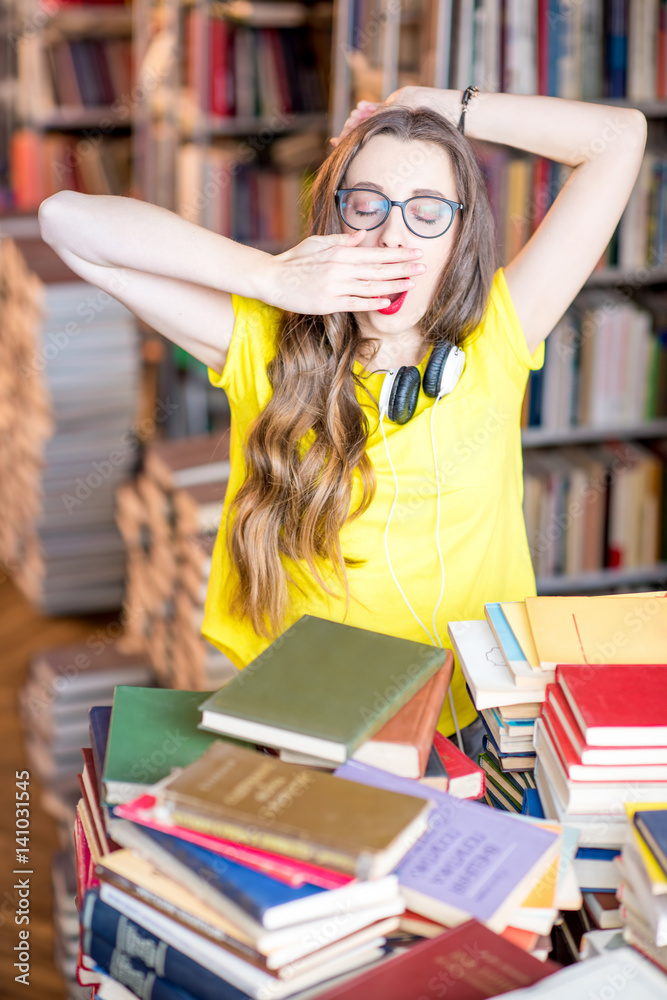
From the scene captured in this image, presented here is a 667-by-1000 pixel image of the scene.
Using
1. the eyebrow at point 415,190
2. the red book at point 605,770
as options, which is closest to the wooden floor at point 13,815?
the red book at point 605,770

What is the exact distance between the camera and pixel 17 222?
4023 mm

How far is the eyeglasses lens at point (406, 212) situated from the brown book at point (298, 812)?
2.53 ft

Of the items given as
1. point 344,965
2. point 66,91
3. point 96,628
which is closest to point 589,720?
point 344,965

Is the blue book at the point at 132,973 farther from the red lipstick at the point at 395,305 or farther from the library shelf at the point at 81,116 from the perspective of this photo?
the library shelf at the point at 81,116

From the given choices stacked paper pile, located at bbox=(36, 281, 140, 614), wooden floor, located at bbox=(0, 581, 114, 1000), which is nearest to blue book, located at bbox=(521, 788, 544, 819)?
wooden floor, located at bbox=(0, 581, 114, 1000)

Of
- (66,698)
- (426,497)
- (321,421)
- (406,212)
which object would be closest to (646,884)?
(426,497)

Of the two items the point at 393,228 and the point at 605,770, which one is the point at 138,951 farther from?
the point at 393,228

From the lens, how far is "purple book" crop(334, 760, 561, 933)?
0.81 meters

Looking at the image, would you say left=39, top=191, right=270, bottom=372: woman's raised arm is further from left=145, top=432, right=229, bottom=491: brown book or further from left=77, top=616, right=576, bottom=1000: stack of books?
left=145, top=432, right=229, bottom=491: brown book

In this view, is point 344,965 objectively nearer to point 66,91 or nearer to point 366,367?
point 366,367

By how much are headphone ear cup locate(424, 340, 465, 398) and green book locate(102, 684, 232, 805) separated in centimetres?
55

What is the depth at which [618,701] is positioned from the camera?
37.7 inches

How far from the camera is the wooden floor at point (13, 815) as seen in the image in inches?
90.6

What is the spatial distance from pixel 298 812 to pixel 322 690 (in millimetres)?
168
